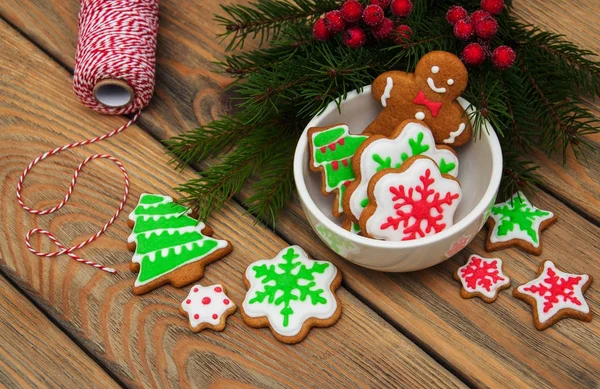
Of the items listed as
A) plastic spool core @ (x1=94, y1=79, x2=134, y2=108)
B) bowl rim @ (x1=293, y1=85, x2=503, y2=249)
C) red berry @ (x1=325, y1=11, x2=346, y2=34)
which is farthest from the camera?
plastic spool core @ (x1=94, y1=79, x2=134, y2=108)

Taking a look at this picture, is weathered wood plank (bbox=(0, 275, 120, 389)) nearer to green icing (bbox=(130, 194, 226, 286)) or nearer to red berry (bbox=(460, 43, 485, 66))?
green icing (bbox=(130, 194, 226, 286))

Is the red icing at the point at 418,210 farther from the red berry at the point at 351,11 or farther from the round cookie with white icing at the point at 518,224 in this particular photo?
the red berry at the point at 351,11

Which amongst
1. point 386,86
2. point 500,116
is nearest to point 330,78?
point 386,86

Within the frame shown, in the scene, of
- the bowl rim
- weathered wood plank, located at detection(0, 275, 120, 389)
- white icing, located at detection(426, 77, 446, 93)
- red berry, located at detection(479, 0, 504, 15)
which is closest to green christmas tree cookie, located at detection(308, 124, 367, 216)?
the bowl rim

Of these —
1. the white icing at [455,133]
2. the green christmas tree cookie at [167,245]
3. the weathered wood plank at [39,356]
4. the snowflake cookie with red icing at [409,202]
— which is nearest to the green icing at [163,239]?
the green christmas tree cookie at [167,245]

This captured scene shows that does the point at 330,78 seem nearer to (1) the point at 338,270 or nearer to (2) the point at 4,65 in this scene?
(1) the point at 338,270

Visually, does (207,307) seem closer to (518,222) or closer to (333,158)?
(333,158)
